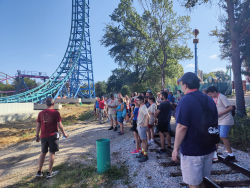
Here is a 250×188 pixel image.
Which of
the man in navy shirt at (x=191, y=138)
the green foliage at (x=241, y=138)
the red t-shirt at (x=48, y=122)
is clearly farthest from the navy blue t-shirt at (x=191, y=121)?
the green foliage at (x=241, y=138)

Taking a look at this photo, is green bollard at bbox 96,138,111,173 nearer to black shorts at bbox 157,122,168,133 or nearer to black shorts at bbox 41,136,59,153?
black shorts at bbox 41,136,59,153

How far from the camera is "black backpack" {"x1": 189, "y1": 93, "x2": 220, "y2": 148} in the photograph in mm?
2125

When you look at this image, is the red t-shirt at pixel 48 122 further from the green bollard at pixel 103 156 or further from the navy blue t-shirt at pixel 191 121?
the navy blue t-shirt at pixel 191 121

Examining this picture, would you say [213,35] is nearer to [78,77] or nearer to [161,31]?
[161,31]

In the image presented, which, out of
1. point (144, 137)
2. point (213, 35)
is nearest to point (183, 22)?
point (213, 35)

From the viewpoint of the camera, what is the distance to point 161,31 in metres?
18.4

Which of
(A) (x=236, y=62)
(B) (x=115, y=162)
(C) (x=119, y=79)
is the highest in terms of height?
(C) (x=119, y=79)

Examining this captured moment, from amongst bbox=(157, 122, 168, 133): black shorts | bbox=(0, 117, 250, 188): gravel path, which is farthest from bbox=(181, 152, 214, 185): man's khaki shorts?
bbox=(157, 122, 168, 133): black shorts

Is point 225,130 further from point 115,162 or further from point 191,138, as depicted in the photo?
point 115,162

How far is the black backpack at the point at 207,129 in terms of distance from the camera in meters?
2.12

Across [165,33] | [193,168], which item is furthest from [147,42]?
[193,168]

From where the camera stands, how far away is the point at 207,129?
2.14 m

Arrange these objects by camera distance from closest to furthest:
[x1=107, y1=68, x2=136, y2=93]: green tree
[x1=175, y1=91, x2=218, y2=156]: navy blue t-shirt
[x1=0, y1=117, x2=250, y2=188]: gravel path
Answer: [x1=175, y1=91, x2=218, y2=156]: navy blue t-shirt
[x1=0, y1=117, x2=250, y2=188]: gravel path
[x1=107, y1=68, x2=136, y2=93]: green tree

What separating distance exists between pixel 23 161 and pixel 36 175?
86.6 inches
